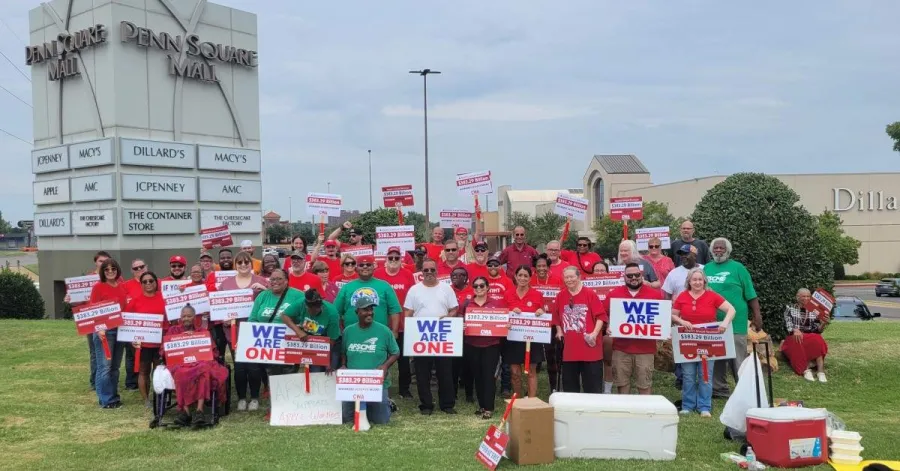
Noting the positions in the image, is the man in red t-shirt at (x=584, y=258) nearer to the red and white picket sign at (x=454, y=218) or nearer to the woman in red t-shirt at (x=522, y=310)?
the woman in red t-shirt at (x=522, y=310)

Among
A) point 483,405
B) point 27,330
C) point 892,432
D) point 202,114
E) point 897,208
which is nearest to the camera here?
point 892,432

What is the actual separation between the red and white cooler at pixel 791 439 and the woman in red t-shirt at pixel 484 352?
10.6ft

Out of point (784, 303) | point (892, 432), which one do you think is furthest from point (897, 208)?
point (892, 432)

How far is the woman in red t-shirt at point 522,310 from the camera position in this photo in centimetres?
903

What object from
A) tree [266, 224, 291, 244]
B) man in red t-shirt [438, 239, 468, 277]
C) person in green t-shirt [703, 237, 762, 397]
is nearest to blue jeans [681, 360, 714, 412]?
person in green t-shirt [703, 237, 762, 397]

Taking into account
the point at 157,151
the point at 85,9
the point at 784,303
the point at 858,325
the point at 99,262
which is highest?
the point at 85,9

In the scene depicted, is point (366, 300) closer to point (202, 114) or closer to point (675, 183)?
point (202, 114)

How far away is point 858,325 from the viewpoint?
18.2 metres

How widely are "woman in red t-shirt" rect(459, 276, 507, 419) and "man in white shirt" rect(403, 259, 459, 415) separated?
267mm

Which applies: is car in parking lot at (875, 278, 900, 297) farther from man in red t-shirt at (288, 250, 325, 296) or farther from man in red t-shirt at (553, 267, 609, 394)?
man in red t-shirt at (288, 250, 325, 296)

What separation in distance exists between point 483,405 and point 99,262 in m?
5.80

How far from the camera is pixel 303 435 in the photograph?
7.80m

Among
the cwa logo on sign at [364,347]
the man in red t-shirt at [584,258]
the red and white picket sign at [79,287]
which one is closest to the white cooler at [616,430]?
the cwa logo on sign at [364,347]

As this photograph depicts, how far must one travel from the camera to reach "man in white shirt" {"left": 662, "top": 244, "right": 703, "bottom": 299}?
363 inches
